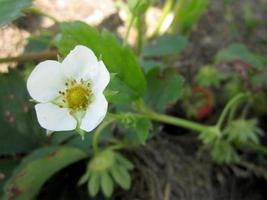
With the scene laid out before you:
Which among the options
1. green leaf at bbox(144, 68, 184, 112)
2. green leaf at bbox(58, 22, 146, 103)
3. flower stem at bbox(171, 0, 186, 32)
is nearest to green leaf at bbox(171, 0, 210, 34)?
flower stem at bbox(171, 0, 186, 32)

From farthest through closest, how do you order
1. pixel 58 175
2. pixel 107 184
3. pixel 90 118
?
pixel 58 175
pixel 107 184
pixel 90 118

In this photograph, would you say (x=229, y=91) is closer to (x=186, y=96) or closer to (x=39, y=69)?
(x=186, y=96)

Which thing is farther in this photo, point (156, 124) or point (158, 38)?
point (158, 38)

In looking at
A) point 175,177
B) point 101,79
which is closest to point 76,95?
point 101,79

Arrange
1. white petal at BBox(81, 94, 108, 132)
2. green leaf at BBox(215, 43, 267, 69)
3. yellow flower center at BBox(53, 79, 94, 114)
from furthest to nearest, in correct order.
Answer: green leaf at BBox(215, 43, 267, 69) → yellow flower center at BBox(53, 79, 94, 114) → white petal at BBox(81, 94, 108, 132)

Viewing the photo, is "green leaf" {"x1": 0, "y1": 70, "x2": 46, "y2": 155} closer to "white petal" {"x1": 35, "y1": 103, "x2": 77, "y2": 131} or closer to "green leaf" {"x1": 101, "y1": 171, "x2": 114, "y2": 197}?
"green leaf" {"x1": 101, "y1": 171, "x2": 114, "y2": 197}

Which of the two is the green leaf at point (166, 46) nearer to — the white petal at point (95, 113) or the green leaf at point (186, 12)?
the green leaf at point (186, 12)

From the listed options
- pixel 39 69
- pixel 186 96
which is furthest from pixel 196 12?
pixel 39 69
